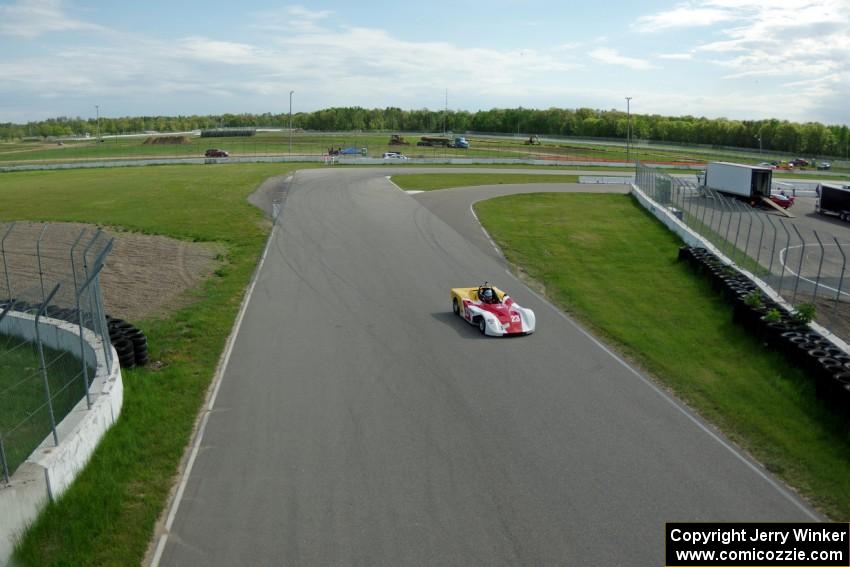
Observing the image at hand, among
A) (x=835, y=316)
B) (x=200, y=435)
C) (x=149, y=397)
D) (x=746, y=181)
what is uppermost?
(x=746, y=181)

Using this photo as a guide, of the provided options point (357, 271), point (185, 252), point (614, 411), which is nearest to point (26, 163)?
point (185, 252)

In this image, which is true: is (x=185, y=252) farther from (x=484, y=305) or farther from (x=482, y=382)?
(x=482, y=382)

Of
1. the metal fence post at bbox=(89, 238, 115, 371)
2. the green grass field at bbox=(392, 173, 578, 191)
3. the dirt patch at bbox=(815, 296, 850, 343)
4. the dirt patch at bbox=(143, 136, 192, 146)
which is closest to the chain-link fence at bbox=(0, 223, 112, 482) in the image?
the metal fence post at bbox=(89, 238, 115, 371)

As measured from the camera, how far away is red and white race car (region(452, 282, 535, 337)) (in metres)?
17.6

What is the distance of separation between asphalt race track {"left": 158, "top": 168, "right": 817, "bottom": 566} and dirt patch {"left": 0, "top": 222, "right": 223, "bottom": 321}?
13.2 feet

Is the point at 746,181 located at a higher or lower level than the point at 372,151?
lower

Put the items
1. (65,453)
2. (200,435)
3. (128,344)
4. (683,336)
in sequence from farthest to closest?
1. (683,336)
2. (128,344)
3. (200,435)
4. (65,453)

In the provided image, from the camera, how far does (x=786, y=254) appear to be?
27.2 meters

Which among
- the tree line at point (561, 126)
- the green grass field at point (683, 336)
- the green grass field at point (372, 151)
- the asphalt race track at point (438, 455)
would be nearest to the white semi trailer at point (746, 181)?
the green grass field at point (683, 336)

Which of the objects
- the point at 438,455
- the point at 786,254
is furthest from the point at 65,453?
the point at 786,254

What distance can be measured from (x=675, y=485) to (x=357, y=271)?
16.3 m

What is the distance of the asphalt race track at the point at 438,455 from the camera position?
358 inches

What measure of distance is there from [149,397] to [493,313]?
27.3 feet

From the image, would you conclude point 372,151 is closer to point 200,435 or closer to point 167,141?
point 167,141
